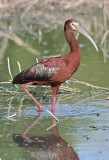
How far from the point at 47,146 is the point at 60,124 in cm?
108

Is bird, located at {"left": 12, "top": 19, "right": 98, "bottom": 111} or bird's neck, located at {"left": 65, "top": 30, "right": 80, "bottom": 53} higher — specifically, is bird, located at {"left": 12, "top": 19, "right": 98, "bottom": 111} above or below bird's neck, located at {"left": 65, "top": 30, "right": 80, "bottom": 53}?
below

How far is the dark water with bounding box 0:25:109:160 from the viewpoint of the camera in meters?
6.27

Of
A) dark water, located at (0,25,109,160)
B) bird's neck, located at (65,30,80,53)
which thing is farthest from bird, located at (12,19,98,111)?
dark water, located at (0,25,109,160)

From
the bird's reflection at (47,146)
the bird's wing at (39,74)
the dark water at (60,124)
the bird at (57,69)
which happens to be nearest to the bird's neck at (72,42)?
the bird at (57,69)

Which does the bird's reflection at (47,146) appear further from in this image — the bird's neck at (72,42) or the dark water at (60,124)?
the bird's neck at (72,42)

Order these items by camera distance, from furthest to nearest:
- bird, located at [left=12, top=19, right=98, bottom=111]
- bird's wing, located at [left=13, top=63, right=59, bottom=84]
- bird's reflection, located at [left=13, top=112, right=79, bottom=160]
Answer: bird's wing, located at [left=13, top=63, right=59, bottom=84]
bird, located at [left=12, top=19, right=98, bottom=111]
bird's reflection, located at [left=13, top=112, right=79, bottom=160]

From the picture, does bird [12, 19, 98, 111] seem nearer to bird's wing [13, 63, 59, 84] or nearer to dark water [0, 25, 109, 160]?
bird's wing [13, 63, 59, 84]

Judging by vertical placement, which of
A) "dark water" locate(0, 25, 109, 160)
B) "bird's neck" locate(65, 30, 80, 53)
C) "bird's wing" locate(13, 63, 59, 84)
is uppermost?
"bird's neck" locate(65, 30, 80, 53)

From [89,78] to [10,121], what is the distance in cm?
325

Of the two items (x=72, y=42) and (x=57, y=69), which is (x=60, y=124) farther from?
(x=72, y=42)

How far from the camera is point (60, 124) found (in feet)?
24.8

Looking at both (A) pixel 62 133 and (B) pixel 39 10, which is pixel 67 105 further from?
(B) pixel 39 10

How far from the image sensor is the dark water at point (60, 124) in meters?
6.27

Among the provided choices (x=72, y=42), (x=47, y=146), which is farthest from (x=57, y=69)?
(x=47, y=146)
